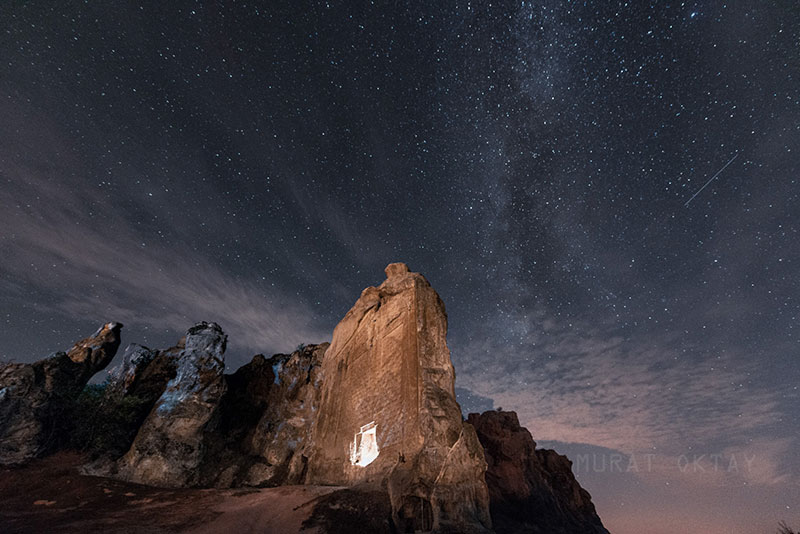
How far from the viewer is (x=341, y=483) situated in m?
15.0

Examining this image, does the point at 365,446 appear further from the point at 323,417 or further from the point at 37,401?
the point at 37,401

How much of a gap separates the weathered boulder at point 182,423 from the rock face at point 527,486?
1127 inches

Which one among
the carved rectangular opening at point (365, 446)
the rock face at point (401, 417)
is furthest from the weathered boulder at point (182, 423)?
the carved rectangular opening at point (365, 446)

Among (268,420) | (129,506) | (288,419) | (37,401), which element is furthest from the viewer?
(288,419)

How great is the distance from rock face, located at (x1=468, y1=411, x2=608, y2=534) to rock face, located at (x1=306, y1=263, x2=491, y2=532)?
24.6 meters

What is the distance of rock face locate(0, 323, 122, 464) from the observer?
15758 mm

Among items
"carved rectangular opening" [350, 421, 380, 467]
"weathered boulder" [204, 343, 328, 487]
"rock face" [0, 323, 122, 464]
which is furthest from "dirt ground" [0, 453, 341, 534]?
"weathered boulder" [204, 343, 328, 487]

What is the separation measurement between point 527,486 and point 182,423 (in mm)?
37029

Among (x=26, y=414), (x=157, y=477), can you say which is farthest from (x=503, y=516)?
(x=26, y=414)

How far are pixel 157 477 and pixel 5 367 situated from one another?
1061 cm

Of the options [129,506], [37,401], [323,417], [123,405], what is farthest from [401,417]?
[37,401]

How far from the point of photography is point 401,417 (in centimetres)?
1266

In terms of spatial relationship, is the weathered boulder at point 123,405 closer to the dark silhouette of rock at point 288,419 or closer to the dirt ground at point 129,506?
the dirt ground at point 129,506

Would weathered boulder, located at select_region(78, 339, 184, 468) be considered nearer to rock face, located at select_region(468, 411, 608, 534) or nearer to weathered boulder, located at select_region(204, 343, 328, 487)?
weathered boulder, located at select_region(204, 343, 328, 487)
